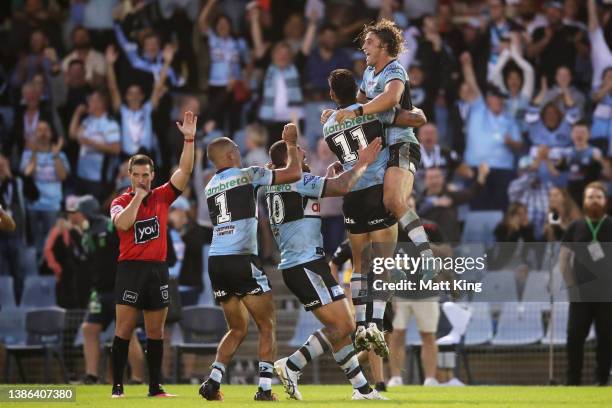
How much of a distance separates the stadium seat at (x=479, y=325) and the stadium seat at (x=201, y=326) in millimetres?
3708

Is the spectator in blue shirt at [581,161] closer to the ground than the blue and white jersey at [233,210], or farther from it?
farther from it

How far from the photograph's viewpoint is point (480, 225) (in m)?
20.6

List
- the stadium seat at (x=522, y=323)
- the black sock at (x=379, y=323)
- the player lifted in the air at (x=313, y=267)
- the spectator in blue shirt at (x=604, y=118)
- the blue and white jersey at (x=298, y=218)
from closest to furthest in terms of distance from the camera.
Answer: the player lifted in the air at (x=313, y=267)
the blue and white jersey at (x=298, y=218)
the black sock at (x=379, y=323)
the stadium seat at (x=522, y=323)
the spectator in blue shirt at (x=604, y=118)

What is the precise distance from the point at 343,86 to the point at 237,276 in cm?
231

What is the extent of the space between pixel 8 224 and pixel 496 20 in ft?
36.8

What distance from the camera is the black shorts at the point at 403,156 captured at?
42.2 feet

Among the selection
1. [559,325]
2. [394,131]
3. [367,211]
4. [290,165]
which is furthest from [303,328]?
[290,165]

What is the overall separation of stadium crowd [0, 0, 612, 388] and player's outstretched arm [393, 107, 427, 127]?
658 centimetres

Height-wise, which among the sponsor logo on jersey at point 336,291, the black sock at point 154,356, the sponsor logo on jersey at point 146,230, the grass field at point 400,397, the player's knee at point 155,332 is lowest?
the grass field at point 400,397

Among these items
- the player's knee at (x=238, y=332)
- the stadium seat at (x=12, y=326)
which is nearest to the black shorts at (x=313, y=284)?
the player's knee at (x=238, y=332)

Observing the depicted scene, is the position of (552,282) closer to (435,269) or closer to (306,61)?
(435,269)

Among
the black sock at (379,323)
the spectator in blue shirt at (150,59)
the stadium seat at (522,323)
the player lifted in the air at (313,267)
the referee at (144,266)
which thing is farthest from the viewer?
the spectator in blue shirt at (150,59)

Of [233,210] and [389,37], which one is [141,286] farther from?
[389,37]

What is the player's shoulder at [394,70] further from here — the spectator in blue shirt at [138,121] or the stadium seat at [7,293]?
the stadium seat at [7,293]
